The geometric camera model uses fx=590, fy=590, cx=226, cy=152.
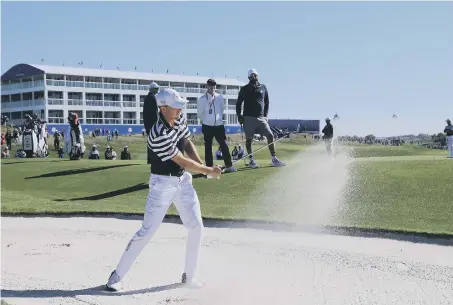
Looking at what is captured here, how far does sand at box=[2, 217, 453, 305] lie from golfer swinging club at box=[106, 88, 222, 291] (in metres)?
0.39

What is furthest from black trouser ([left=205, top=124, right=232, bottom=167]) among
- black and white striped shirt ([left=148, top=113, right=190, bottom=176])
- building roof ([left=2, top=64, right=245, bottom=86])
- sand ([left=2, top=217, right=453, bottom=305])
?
building roof ([left=2, top=64, right=245, bottom=86])

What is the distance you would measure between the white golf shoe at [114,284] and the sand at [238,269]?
0.12 metres

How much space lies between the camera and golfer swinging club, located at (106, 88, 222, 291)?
7.31 metres

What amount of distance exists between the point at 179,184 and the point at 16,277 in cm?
279

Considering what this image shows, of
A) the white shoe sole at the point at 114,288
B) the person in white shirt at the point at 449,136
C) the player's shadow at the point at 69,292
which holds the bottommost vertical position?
the player's shadow at the point at 69,292

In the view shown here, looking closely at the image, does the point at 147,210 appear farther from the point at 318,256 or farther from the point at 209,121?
the point at 209,121

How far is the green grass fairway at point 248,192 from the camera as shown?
11.8m

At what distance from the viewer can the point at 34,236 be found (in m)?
11.8

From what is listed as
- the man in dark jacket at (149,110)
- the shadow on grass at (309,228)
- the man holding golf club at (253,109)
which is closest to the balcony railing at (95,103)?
the man holding golf club at (253,109)

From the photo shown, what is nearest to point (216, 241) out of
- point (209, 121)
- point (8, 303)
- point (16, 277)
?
point (16, 277)

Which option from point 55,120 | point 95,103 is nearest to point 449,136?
point 55,120

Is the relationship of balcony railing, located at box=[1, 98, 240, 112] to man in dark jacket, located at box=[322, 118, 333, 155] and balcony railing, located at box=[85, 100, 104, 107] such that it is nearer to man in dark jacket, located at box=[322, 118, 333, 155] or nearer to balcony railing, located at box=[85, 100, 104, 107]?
balcony railing, located at box=[85, 100, 104, 107]

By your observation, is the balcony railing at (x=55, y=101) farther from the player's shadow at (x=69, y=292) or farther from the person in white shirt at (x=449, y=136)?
the player's shadow at (x=69, y=292)

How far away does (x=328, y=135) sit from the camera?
68.7 feet
